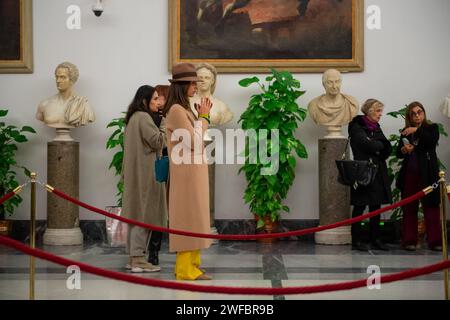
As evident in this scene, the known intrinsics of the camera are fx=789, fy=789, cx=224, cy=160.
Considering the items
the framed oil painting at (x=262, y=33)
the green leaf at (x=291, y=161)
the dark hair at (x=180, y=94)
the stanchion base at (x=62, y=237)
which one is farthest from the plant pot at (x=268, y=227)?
the dark hair at (x=180, y=94)

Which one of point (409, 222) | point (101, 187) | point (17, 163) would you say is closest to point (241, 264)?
point (409, 222)

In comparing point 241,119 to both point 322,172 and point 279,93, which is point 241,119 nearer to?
point 279,93

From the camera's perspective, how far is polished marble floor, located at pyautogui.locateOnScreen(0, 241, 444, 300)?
6375 millimetres

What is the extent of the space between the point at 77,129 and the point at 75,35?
4.43 feet

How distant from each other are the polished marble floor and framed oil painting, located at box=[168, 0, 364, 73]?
2.60m

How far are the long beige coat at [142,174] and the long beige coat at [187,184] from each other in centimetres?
50

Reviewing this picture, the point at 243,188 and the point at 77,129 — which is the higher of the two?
the point at 77,129

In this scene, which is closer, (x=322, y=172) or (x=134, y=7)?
(x=322, y=172)

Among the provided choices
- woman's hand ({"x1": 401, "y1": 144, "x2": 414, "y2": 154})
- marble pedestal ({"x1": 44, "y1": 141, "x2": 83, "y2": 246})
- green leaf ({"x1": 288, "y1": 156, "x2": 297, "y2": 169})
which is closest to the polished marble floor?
marble pedestal ({"x1": 44, "y1": 141, "x2": 83, "y2": 246})

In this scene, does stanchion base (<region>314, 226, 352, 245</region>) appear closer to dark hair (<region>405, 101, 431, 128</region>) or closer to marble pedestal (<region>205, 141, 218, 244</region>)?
marble pedestal (<region>205, 141, 218, 244</region>)

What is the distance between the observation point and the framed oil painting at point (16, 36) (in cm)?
1126

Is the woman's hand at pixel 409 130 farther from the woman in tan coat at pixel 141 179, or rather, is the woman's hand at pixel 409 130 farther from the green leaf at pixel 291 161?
the woman in tan coat at pixel 141 179
